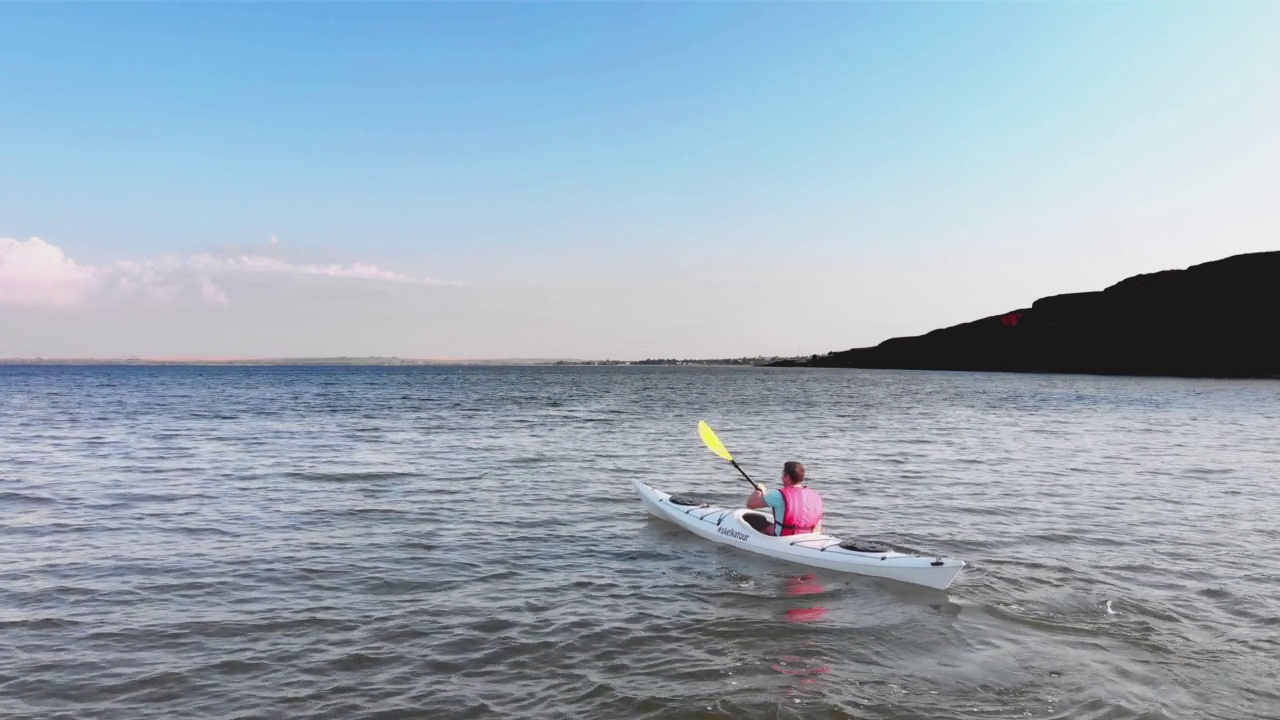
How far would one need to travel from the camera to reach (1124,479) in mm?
16469

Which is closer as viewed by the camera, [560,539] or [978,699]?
[978,699]

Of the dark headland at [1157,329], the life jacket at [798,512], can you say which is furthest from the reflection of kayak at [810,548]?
the dark headland at [1157,329]

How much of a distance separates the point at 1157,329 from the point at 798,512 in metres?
107

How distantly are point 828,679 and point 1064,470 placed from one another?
1416 centimetres

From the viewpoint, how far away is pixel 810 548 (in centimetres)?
993

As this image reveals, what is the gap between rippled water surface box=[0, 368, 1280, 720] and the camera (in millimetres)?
6035

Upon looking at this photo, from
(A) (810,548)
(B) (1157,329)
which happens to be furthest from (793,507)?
(B) (1157,329)

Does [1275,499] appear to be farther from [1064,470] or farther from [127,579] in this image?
[127,579]

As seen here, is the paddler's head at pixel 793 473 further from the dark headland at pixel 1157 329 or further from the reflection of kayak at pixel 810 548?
the dark headland at pixel 1157 329

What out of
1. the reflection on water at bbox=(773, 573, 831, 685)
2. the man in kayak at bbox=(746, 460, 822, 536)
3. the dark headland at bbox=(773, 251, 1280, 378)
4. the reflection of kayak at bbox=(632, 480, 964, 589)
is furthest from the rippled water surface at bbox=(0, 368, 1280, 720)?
the dark headland at bbox=(773, 251, 1280, 378)

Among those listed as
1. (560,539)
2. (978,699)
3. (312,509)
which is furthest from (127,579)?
(978,699)

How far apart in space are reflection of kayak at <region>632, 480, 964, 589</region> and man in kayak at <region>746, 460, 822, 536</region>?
0.45 ft

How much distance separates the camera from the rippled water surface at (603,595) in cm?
604

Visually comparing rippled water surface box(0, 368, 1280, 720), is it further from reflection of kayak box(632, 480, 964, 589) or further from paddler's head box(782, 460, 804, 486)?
paddler's head box(782, 460, 804, 486)
